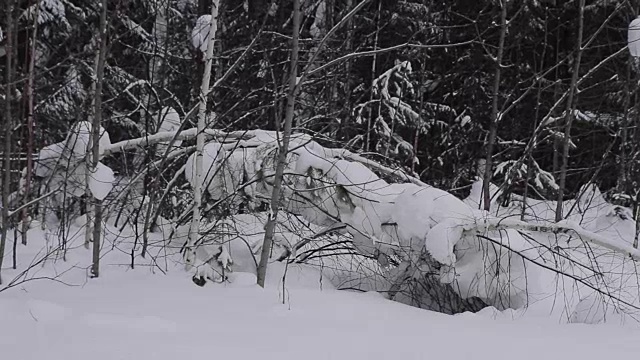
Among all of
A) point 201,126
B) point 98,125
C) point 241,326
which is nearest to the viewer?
point 241,326

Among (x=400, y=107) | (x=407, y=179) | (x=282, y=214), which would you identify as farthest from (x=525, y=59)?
(x=282, y=214)

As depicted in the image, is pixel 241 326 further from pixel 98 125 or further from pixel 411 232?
pixel 98 125

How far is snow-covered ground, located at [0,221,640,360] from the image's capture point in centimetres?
370

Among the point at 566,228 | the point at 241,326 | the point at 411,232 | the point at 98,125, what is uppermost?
the point at 98,125

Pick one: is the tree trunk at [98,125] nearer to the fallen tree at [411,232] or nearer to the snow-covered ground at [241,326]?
the snow-covered ground at [241,326]

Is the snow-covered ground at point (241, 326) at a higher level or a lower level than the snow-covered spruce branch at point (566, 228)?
lower

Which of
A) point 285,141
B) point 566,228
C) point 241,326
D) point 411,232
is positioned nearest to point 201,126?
point 285,141

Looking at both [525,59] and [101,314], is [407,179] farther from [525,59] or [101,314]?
[525,59]

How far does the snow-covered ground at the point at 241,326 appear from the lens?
3697mm

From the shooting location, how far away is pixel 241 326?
14.1 feet

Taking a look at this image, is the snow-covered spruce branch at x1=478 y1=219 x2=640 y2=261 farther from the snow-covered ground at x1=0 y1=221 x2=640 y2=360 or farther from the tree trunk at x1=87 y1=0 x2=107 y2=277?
the tree trunk at x1=87 y1=0 x2=107 y2=277

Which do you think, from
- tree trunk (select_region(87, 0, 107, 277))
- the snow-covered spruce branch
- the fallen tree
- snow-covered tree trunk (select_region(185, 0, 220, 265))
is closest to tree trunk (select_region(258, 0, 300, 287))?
the fallen tree

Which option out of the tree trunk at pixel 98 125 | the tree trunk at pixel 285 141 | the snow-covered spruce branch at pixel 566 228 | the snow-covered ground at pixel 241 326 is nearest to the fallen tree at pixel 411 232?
the snow-covered spruce branch at pixel 566 228

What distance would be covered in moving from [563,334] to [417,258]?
157cm
